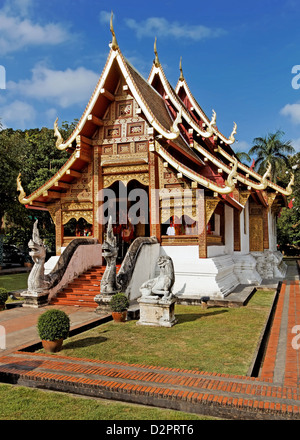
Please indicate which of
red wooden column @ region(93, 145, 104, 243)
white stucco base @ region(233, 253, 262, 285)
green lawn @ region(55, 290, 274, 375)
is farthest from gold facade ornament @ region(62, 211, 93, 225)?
white stucco base @ region(233, 253, 262, 285)

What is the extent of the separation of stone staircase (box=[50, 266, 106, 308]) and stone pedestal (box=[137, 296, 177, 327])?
7.83 feet

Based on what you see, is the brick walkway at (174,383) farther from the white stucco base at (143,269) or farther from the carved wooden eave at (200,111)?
the carved wooden eave at (200,111)

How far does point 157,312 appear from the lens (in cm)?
733

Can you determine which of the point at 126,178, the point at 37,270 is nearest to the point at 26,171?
the point at 126,178

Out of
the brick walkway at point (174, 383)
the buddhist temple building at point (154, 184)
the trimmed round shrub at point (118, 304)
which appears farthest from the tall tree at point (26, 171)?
the brick walkway at point (174, 383)

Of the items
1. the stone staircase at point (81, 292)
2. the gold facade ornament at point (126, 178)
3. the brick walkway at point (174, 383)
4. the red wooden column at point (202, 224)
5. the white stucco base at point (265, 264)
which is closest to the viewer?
the brick walkway at point (174, 383)

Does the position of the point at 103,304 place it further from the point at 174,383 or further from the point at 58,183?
the point at 58,183

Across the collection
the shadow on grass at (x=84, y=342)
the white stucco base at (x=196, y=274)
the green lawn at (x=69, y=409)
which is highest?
the white stucco base at (x=196, y=274)

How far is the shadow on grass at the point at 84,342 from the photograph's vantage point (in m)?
6.09

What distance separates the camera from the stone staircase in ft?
31.6

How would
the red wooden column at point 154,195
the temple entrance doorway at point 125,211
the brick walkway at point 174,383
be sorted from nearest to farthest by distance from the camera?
the brick walkway at point 174,383 < the red wooden column at point 154,195 < the temple entrance doorway at point 125,211

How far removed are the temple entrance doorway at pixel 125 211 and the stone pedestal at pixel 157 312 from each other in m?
6.19

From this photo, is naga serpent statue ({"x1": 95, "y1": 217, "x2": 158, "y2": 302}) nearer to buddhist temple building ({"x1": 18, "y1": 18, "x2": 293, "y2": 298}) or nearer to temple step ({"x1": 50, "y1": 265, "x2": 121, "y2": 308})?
temple step ({"x1": 50, "y1": 265, "x2": 121, "y2": 308})
